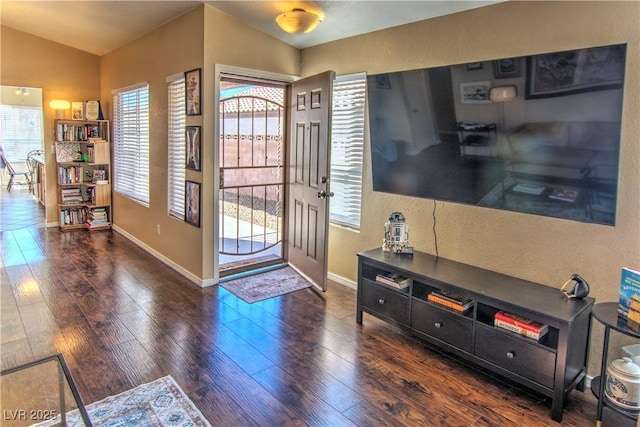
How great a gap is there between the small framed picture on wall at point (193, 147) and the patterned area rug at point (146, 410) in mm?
2172

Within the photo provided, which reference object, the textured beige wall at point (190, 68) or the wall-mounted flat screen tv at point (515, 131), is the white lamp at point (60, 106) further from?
the wall-mounted flat screen tv at point (515, 131)

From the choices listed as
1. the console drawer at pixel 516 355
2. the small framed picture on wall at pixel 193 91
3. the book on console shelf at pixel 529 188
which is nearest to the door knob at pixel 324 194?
the small framed picture on wall at pixel 193 91

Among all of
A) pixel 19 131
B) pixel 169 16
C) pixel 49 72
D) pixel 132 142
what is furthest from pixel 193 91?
pixel 19 131

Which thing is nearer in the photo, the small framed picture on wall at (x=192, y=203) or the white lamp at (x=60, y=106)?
the small framed picture on wall at (x=192, y=203)

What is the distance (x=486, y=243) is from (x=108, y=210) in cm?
553

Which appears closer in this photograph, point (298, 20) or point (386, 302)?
point (386, 302)

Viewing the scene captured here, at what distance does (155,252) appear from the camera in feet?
16.4

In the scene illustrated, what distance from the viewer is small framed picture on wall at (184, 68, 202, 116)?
3.90 metres

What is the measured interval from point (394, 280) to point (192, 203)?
83.7 inches

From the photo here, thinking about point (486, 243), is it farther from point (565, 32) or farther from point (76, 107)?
point (76, 107)

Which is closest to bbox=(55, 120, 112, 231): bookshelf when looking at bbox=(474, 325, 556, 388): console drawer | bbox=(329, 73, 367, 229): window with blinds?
bbox=(329, 73, 367, 229): window with blinds

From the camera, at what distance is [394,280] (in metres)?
3.06

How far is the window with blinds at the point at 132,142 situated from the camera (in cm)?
523

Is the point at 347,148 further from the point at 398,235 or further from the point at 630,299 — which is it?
the point at 630,299
